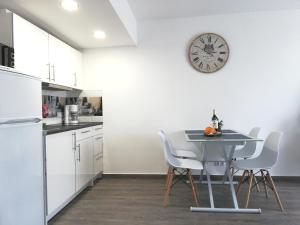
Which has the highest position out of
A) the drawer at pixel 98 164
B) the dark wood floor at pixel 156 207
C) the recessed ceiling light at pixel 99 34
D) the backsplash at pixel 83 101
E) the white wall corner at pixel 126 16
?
the white wall corner at pixel 126 16

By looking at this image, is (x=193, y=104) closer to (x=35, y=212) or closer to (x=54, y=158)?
(x=54, y=158)

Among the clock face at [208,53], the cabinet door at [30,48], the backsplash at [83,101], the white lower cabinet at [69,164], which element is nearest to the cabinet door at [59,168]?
the white lower cabinet at [69,164]

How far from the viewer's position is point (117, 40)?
3.75m

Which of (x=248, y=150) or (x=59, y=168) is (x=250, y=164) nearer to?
(x=248, y=150)

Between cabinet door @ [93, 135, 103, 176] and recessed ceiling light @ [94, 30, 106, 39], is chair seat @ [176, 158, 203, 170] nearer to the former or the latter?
cabinet door @ [93, 135, 103, 176]

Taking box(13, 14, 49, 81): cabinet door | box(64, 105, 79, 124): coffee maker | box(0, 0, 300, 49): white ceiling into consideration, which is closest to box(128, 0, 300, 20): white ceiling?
box(0, 0, 300, 49): white ceiling

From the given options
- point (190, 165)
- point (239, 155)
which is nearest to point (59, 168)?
point (190, 165)

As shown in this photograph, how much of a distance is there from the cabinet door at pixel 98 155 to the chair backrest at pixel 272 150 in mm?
2304

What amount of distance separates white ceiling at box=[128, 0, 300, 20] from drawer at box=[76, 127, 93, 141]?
1.80 m

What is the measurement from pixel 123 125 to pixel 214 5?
226 cm

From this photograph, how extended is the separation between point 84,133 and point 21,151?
1427 millimetres

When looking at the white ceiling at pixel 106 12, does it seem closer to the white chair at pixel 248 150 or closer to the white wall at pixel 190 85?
the white wall at pixel 190 85

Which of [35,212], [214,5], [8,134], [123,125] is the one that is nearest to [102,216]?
[35,212]

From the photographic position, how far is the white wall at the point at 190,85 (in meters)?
3.78
